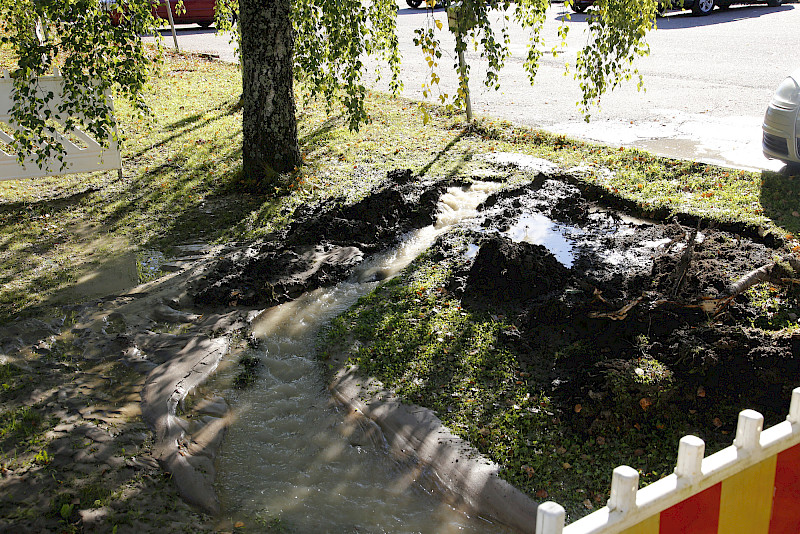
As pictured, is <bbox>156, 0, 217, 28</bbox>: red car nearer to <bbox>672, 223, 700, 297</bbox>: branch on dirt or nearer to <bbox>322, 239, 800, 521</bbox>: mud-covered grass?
<bbox>322, 239, 800, 521</bbox>: mud-covered grass

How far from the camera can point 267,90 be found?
856 centimetres

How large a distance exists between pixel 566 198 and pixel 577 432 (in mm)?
4349

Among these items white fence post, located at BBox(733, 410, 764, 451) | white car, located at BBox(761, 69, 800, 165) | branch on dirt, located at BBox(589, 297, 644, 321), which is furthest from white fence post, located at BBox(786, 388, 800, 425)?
white car, located at BBox(761, 69, 800, 165)

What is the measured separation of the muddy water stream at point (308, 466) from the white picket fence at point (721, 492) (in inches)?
65.6

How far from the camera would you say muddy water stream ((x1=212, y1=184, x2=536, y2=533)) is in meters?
3.79

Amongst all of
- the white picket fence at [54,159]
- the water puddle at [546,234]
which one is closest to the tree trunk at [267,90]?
the white picket fence at [54,159]

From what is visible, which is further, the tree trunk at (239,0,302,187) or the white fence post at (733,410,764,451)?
the tree trunk at (239,0,302,187)

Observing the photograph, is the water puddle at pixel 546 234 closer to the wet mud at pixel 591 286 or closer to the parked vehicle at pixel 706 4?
the wet mud at pixel 591 286

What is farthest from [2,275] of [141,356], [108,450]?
[108,450]

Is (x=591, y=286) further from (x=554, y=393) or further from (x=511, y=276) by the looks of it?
(x=554, y=393)

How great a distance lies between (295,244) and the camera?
7.20 metres

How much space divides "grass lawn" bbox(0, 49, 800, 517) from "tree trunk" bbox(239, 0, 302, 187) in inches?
13.8

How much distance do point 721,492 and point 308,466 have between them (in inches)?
105

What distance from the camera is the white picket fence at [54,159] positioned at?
798cm
